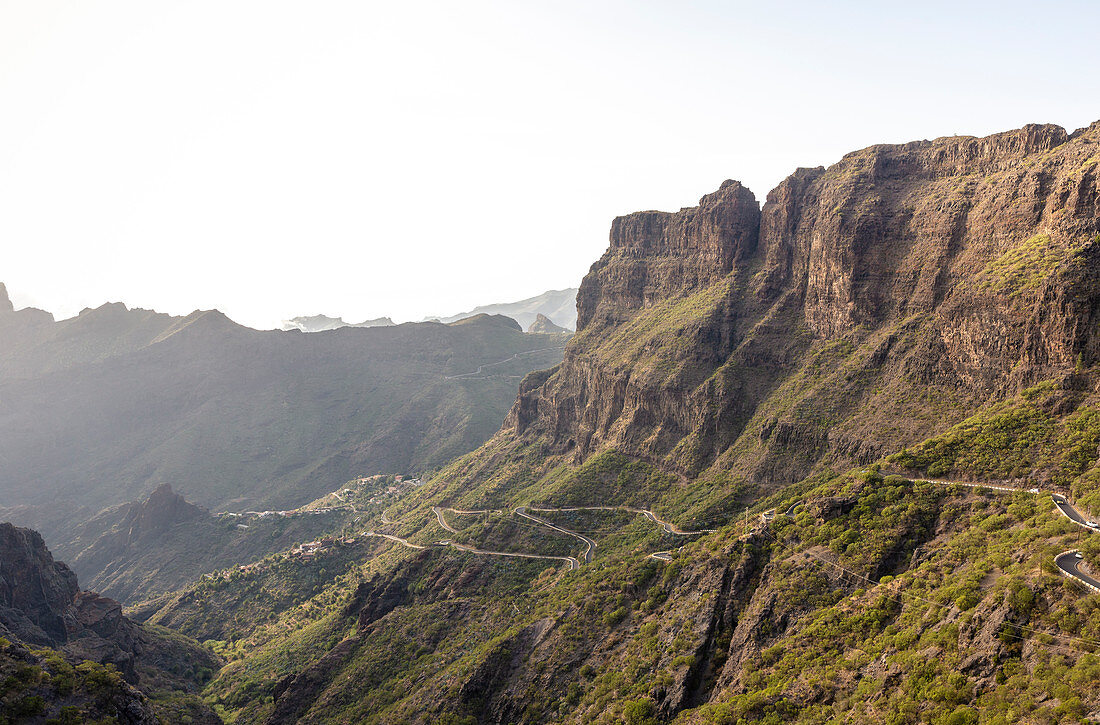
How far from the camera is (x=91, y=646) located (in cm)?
9812

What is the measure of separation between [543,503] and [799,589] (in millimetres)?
68794

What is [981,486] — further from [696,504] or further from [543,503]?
[543,503]

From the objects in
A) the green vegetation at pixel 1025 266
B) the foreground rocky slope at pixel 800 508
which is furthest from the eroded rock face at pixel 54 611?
the green vegetation at pixel 1025 266

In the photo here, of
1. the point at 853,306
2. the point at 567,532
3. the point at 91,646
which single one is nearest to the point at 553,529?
the point at 567,532

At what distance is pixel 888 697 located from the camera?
3981 centimetres

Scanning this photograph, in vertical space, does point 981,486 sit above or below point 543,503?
above

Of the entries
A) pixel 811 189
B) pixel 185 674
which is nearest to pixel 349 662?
pixel 185 674

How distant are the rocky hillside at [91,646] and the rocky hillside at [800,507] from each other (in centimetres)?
924

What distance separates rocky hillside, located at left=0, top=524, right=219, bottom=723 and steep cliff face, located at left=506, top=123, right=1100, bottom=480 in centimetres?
8919

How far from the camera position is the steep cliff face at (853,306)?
2862 inches

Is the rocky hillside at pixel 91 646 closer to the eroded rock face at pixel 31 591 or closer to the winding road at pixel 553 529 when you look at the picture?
the eroded rock face at pixel 31 591

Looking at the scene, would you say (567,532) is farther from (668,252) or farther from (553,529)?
(668,252)

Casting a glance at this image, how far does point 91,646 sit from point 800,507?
118209mm

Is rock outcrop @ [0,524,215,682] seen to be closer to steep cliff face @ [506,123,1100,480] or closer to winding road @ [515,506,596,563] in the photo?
winding road @ [515,506,596,563]
